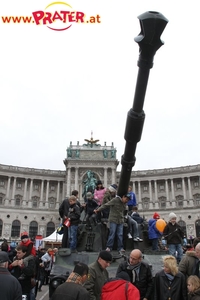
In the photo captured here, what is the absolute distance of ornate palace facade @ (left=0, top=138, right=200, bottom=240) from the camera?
6625cm

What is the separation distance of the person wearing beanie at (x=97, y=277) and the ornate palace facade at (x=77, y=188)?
203 ft

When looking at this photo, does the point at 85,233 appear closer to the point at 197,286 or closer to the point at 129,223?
the point at 129,223

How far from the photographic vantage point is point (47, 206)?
6944 cm

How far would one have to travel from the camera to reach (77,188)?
6738 cm

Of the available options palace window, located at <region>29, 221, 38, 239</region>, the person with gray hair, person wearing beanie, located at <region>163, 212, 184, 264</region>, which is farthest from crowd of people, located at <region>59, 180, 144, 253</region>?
palace window, located at <region>29, 221, 38, 239</region>

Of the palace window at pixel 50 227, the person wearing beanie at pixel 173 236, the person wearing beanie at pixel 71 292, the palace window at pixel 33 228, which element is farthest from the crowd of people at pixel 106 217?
the palace window at pixel 50 227

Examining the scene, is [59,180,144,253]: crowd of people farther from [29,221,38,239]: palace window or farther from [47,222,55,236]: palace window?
[47,222,55,236]: palace window

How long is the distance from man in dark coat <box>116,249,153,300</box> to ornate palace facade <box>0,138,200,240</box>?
201 feet

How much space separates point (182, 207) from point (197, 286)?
6523 centimetres

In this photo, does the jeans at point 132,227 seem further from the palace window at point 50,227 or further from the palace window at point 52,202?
the palace window at point 52,202

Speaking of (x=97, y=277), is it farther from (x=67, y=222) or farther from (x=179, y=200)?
(x=179, y=200)

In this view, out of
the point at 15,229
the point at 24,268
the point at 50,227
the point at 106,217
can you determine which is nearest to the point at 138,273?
the point at 24,268

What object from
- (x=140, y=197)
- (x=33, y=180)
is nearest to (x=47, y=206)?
(x=33, y=180)

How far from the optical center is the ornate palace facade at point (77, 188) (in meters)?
A: 66.2
